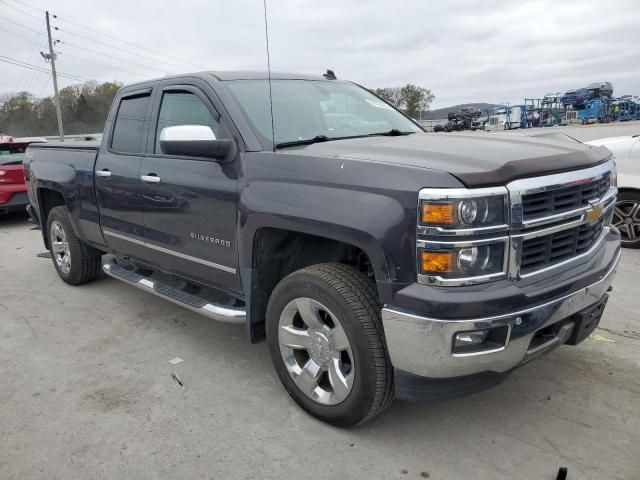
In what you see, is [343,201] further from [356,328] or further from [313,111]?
[313,111]

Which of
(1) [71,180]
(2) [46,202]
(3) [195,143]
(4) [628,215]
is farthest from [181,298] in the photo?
(4) [628,215]

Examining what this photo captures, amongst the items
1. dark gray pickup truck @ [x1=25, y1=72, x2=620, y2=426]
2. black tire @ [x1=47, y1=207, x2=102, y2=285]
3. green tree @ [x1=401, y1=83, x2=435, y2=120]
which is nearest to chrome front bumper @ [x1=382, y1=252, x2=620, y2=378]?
dark gray pickup truck @ [x1=25, y1=72, x2=620, y2=426]

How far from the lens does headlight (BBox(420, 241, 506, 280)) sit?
2.20 m

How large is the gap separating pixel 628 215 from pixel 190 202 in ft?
16.7

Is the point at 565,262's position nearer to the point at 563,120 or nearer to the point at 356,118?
the point at 356,118

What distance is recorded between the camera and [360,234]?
7.80 ft

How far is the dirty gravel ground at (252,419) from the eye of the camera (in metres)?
2.53

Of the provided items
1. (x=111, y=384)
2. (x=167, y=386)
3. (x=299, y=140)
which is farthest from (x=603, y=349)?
(x=111, y=384)

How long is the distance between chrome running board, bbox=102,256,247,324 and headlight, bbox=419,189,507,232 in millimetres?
1457

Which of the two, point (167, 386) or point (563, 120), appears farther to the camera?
point (563, 120)

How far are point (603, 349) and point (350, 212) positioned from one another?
2356 mm

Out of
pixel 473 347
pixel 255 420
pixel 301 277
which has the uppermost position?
pixel 301 277

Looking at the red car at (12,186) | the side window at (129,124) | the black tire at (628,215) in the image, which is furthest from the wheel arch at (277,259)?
the red car at (12,186)

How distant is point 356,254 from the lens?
2.93 metres
